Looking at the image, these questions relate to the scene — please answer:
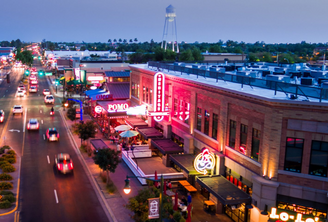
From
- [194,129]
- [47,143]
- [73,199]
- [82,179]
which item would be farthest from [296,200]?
[47,143]

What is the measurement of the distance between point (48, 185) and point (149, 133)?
1278cm

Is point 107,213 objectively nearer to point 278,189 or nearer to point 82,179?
point 82,179

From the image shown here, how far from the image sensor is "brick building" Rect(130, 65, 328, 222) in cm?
2025

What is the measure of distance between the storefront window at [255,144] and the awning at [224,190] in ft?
8.38

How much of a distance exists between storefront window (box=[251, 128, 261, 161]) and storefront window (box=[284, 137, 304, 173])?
2271 mm

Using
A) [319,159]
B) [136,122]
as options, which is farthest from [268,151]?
Result: [136,122]

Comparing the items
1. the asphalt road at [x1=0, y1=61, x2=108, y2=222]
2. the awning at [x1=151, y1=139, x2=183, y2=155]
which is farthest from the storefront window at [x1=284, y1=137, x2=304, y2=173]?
the awning at [x1=151, y1=139, x2=183, y2=155]

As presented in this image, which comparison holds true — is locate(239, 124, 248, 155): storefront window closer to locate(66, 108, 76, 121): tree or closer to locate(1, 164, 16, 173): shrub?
locate(1, 164, 16, 173): shrub

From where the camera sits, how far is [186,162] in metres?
29.3

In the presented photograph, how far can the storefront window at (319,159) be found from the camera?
794 inches

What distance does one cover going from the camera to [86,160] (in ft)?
120

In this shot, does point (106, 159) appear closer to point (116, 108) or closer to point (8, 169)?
point (8, 169)

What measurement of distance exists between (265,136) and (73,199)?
15379mm

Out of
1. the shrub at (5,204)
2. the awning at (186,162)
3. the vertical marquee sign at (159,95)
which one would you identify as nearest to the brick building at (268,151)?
the awning at (186,162)
